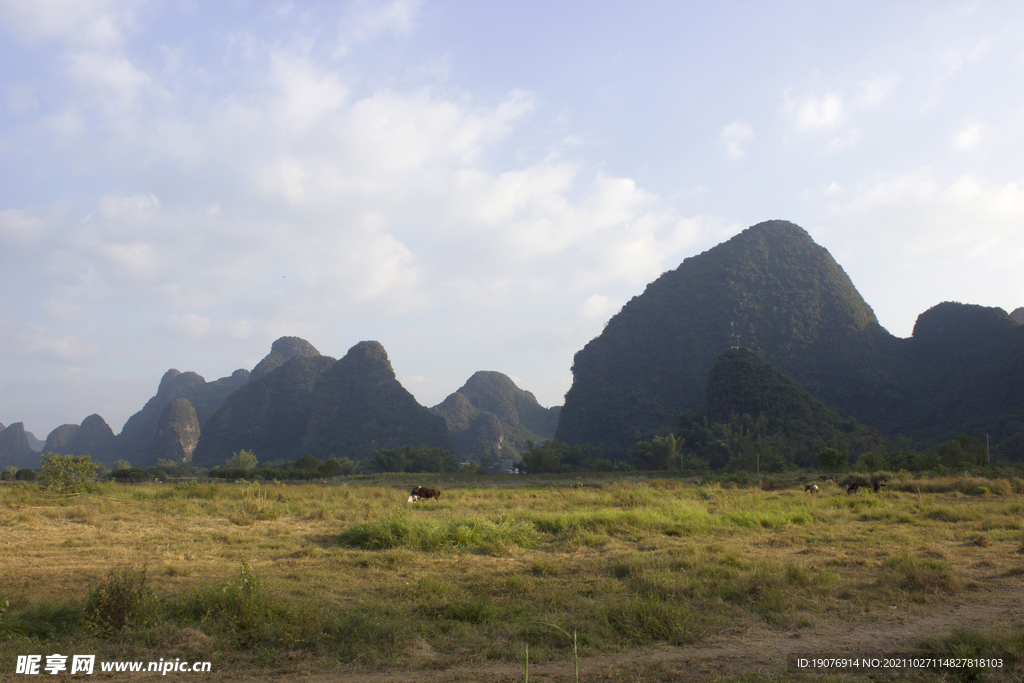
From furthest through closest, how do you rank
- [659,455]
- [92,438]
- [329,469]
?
[92,438] < [659,455] < [329,469]

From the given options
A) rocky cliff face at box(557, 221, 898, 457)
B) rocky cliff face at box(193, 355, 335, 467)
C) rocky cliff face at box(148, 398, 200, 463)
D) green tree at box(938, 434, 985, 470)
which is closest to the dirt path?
green tree at box(938, 434, 985, 470)

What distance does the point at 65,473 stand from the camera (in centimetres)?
1583

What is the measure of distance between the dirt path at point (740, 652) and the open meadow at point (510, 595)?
2 centimetres

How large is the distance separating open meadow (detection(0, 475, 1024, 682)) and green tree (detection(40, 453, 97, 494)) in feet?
16.5

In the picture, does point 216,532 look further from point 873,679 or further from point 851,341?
point 851,341

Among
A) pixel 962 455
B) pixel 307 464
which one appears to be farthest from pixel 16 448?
pixel 962 455

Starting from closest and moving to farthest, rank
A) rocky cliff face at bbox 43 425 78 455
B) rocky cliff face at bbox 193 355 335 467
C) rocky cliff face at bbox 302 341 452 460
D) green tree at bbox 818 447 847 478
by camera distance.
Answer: green tree at bbox 818 447 847 478
rocky cliff face at bbox 302 341 452 460
rocky cliff face at bbox 193 355 335 467
rocky cliff face at bbox 43 425 78 455

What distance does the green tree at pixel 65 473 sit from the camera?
15.1 metres

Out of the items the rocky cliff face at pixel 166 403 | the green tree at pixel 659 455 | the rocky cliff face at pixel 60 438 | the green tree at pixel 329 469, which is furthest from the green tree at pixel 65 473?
the rocky cliff face at pixel 60 438

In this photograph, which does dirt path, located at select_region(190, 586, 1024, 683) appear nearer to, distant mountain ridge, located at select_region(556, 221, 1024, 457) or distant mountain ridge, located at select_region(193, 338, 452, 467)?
distant mountain ridge, located at select_region(556, 221, 1024, 457)

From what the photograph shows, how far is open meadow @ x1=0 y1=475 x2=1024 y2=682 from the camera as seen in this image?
4.09 meters

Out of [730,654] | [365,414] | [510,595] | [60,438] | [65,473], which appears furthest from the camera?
[60,438]

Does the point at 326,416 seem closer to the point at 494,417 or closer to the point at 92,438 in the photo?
Result: the point at 494,417

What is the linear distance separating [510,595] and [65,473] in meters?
16.9
